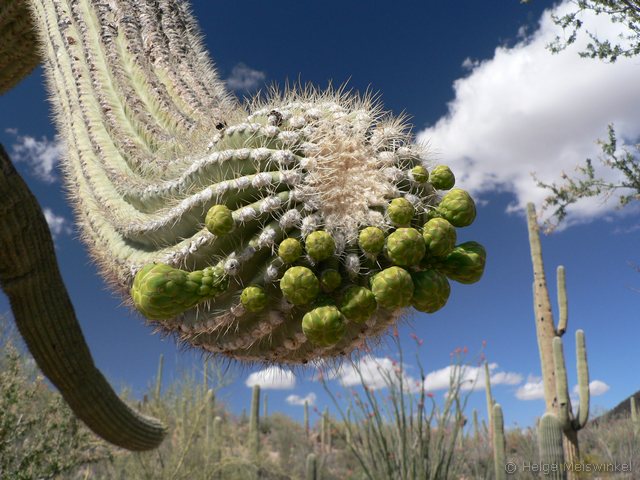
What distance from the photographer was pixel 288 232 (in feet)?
3.33

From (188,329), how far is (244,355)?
0.47ft

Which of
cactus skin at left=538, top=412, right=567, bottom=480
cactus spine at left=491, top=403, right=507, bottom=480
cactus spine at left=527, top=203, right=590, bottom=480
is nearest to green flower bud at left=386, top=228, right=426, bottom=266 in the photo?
cactus skin at left=538, top=412, right=567, bottom=480

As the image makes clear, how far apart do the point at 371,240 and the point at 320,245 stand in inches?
3.6

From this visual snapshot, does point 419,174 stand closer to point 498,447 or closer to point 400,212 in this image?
point 400,212

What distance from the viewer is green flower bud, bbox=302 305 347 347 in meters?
0.92

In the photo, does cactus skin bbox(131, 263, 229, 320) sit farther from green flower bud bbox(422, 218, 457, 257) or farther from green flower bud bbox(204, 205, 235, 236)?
green flower bud bbox(422, 218, 457, 257)

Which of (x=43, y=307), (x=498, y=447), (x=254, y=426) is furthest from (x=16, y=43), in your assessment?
(x=254, y=426)

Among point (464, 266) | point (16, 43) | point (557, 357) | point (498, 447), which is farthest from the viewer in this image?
point (557, 357)

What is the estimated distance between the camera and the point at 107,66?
1.75 m

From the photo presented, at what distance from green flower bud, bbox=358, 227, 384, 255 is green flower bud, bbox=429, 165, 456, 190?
0.69 ft

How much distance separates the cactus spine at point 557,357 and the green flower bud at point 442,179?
290 inches

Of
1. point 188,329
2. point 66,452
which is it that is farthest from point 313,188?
point 66,452

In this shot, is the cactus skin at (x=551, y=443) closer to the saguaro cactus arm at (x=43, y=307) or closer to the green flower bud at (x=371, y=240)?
the saguaro cactus arm at (x=43, y=307)

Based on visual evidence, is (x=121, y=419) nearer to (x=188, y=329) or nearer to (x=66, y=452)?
(x=188, y=329)
